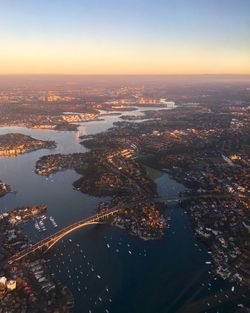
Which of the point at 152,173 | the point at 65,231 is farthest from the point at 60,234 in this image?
the point at 152,173

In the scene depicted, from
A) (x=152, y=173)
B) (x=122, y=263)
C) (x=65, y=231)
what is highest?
(x=65, y=231)

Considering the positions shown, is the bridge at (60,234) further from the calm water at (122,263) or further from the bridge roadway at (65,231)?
the calm water at (122,263)

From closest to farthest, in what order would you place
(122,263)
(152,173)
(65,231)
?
A: 1. (122,263)
2. (65,231)
3. (152,173)

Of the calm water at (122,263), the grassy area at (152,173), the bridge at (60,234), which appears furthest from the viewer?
the grassy area at (152,173)

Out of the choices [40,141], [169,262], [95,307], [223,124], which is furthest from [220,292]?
[223,124]

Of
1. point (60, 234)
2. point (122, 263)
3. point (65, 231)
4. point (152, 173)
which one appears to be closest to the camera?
point (122, 263)

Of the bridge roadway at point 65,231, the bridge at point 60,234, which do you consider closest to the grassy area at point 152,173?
the bridge roadway at point 65,231

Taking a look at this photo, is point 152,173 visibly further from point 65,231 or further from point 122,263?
point 122,263
